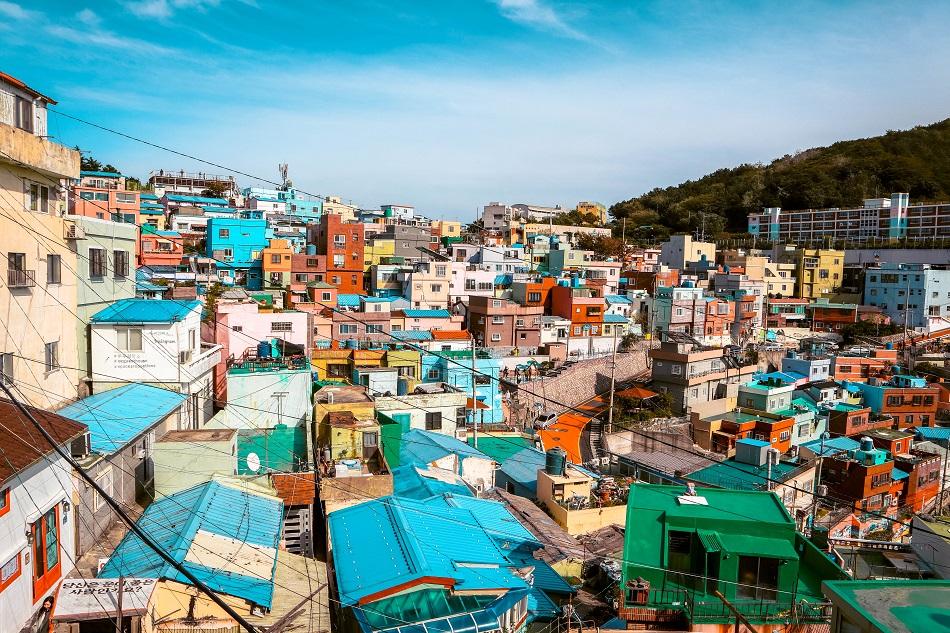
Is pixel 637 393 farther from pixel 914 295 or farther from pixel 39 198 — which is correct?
pixel 914 295

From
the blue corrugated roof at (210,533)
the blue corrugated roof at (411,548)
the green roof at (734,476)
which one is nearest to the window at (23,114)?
the blue corrugated roof at (210,533)

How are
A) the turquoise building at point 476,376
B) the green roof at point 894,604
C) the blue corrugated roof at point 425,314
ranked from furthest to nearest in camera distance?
the blue corrugated roof at point 425,314 → the turquoise building at point 476,376 → the green roof at point 894,604

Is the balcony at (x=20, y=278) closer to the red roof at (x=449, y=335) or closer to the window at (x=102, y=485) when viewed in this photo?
the window at (x=102, y=485)

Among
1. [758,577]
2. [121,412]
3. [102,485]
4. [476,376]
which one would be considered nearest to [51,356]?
[121,412]

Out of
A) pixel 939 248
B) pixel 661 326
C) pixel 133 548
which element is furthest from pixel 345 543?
pixel 939 248

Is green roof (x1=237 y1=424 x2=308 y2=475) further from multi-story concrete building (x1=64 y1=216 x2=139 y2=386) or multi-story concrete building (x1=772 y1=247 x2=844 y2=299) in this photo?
multi-story concrete building (x1=772 y1=247 x2=844 y2=299)

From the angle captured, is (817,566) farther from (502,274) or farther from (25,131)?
(502,274)
